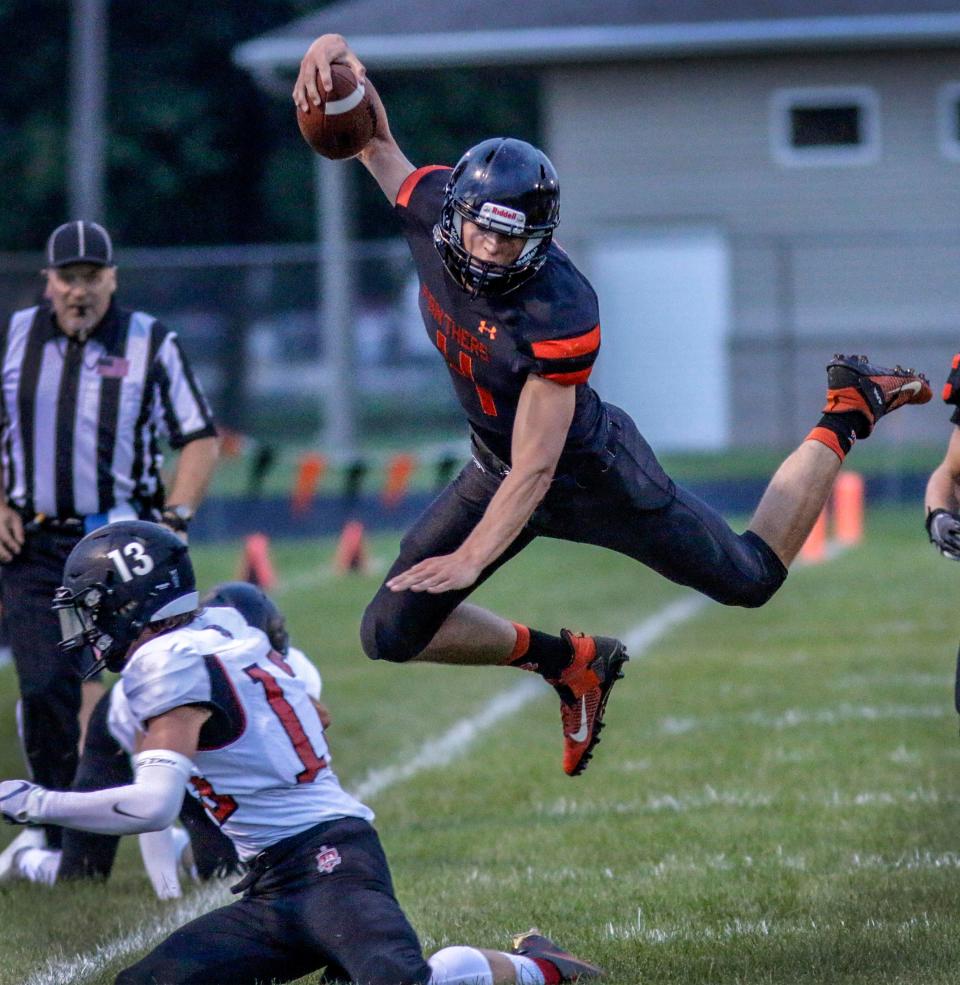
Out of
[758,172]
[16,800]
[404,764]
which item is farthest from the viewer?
[758,172]

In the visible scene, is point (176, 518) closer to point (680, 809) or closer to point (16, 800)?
point (680, 809)

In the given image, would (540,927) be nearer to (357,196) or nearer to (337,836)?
(337,836)

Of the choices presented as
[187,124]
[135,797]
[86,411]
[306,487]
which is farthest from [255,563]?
[187,124]

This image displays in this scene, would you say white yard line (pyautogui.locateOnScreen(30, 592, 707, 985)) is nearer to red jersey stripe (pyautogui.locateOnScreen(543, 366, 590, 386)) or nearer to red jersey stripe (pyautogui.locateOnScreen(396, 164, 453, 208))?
red jersey stripe (pyautogui.locateOnScreen(543, 366, 590, 386))

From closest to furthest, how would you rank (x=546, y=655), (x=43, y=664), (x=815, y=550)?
(x=546, y=655), (x=43, y=664), (x=815, y=550)

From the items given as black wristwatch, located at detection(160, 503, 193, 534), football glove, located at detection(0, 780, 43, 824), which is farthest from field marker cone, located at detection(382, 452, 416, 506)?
football glove, located at detection(0, 780, 43, 824)

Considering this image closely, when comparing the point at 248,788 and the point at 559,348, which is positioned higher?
the point at 559,348

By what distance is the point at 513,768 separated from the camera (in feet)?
23.8

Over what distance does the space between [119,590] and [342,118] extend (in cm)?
176

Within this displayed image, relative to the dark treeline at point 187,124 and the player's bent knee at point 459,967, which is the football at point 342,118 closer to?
the player's bent knee at point 459,967

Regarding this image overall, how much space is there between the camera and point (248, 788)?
4.29 metres

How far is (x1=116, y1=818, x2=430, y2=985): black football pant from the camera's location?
4117 mm

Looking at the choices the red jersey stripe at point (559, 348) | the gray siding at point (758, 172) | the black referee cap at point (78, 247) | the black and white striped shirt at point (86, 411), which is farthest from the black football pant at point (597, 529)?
the gray siding at point (758, 172)

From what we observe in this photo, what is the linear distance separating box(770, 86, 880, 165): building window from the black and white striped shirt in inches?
647
